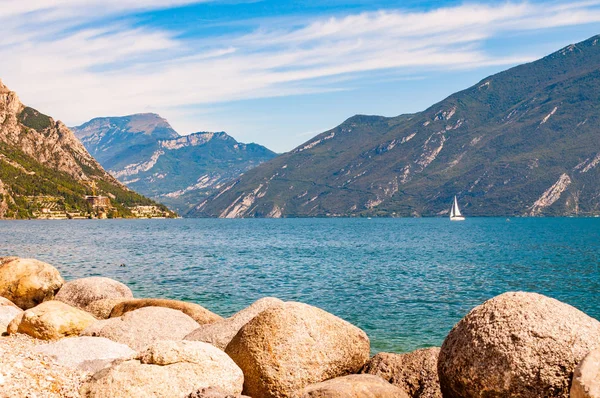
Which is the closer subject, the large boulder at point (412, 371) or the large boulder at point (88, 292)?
the large boulder at point (412, 371)

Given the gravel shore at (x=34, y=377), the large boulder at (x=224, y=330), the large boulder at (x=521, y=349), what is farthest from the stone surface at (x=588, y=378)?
the gravel shore at (x=34, y=377)

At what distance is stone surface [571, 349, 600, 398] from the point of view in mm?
9797

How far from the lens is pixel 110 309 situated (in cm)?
2708

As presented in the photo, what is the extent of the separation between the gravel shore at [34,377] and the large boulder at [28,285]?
56.4 ft

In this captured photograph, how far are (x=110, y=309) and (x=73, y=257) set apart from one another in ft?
203

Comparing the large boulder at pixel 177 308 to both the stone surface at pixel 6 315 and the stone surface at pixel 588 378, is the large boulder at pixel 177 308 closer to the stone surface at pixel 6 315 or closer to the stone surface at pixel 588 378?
the stone surface at pixel 6 315

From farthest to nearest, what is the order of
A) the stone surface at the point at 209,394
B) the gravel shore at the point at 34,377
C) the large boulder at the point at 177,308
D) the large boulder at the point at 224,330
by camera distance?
the large boulder at the point at 177,308
the large boulder at the point at 224,330
the gravel shore at the point at 34,377
the stone surface at the point at 209,394

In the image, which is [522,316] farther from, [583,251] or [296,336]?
[583,251]

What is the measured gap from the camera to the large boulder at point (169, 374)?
1241 cm

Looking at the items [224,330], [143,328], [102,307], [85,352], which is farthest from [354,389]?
[102,307]

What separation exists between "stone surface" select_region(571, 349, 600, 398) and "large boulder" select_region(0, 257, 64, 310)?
89.0ft

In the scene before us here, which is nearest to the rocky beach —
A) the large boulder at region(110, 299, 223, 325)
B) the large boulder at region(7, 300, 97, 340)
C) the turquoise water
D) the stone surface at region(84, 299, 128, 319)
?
the large boulder at region(7, 300, 97, 340)

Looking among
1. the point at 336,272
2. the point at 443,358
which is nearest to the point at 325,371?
the point at 443,358

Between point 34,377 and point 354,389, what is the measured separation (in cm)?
682
